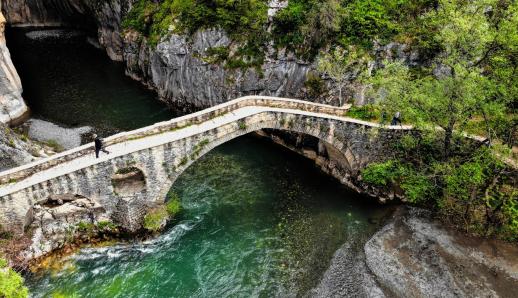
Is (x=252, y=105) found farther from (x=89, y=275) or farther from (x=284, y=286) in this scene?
(x=89, y=275)

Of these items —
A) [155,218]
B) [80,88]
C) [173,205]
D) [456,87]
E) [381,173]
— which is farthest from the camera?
[80,88]

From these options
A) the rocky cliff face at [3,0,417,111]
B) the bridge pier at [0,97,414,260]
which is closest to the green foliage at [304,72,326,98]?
the rocky cliff face at [3,0,417,111]

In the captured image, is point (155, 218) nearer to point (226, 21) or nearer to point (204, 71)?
point (204, 71)

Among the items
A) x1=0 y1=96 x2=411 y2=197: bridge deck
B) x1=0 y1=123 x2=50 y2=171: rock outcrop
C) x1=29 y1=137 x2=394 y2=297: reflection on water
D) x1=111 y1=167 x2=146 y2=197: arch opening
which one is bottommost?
x1=29 y1=137 x2=394 y2=297: reflection on water

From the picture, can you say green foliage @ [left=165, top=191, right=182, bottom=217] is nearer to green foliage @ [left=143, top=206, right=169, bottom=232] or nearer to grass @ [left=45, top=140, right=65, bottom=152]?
green foliage @ [left=143, top=206, right=169, bottom=232]

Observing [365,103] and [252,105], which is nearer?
[252,105]

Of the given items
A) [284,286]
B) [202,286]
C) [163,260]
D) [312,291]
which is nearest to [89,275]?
[163,260]

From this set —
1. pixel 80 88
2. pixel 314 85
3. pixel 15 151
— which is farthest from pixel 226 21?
pixel 15 151
